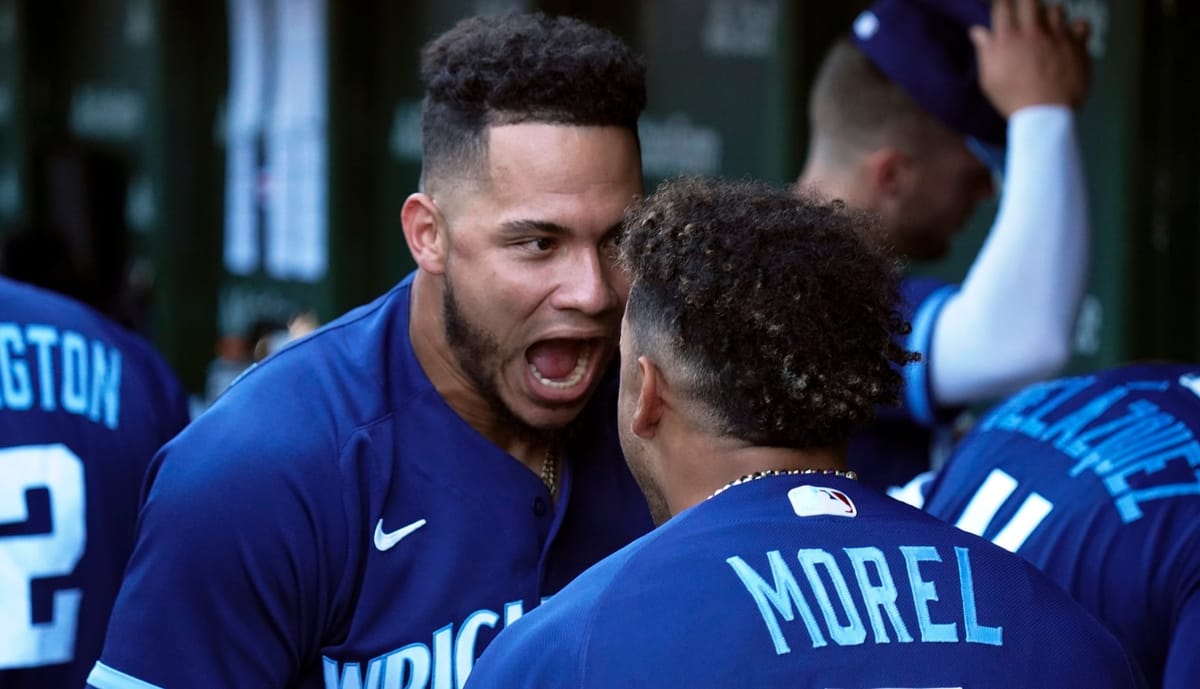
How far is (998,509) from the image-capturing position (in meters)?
2.53

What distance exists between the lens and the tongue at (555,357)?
226cm

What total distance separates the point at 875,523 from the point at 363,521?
673 millimetres

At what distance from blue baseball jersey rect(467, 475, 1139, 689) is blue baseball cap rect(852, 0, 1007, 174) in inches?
63.9

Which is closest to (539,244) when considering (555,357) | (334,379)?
(555,357)

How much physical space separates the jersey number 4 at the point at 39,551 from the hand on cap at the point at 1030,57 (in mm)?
1732

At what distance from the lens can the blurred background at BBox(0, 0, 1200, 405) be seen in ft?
13.0

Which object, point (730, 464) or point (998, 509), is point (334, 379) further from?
point (998, 509)

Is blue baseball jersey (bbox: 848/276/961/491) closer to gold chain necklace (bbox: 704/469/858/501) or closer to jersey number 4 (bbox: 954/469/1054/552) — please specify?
jersey number 4 (bbox: 954/469/1054/552)

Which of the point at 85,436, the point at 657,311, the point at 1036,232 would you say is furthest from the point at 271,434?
the point at 1036,232

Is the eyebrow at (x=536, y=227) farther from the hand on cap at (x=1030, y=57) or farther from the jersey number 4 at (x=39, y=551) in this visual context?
the hand on cap at (x=1030, y=57)

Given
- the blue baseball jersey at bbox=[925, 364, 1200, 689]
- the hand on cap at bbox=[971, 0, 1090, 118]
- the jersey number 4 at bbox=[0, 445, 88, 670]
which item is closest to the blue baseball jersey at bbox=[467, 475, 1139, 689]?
the blue baseball jersey at bbox=[925, 364, 1200, 689]

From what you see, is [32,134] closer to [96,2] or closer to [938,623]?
[96,2]

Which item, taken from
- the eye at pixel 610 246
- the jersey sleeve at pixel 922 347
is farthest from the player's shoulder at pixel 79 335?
the jersey sleeve at pixel 922 347

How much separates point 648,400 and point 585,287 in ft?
1.10
